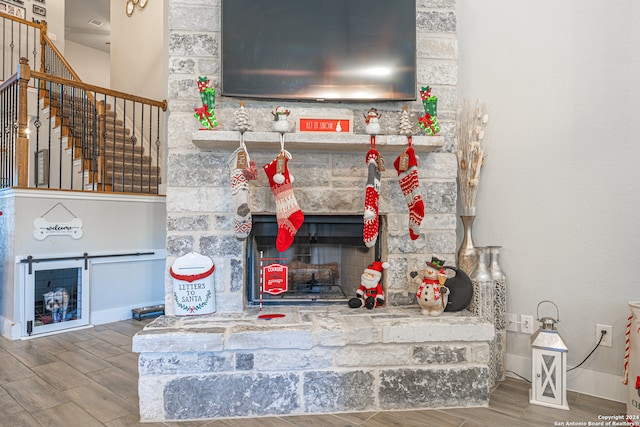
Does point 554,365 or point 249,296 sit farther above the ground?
point 249,296

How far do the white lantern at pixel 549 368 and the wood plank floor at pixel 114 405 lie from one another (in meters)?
0.06

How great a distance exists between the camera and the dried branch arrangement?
7.36 feet

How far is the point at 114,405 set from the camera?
182 cm

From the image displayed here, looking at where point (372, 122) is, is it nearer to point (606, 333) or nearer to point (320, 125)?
point (320, 125)

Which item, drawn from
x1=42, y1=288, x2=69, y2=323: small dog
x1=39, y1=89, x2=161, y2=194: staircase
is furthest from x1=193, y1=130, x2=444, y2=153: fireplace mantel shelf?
x1=39, y1=89, x2=161, y2=194: staircase

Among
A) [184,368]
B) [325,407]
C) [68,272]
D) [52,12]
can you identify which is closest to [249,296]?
[184,368]

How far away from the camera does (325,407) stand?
1726mm

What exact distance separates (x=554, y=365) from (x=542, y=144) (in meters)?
1.19

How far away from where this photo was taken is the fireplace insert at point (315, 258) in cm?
224

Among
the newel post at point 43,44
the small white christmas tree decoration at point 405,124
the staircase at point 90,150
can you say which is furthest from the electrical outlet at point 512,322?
the newel post at point 43,44

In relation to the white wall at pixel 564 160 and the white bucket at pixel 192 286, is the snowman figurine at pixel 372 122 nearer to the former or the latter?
the white wall at pixel 564 160

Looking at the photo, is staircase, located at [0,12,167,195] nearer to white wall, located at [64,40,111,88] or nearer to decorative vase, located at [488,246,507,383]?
white wall, located at [64,40,111,88]

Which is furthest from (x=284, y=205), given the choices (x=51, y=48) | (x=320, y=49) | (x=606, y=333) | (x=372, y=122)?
(x=51, y=48)

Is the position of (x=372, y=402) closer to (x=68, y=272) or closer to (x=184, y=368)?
(x=184, y=368)
